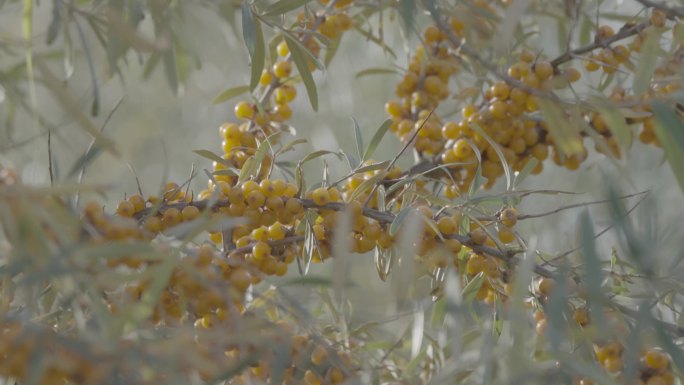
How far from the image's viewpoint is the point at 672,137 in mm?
624

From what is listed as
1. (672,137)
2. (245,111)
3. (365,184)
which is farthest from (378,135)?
(672,137)

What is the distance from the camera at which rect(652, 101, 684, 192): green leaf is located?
62 cm

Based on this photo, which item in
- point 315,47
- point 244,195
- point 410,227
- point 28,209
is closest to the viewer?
point 28,209

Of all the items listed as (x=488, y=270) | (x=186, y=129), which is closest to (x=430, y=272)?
(x=488, y=270)

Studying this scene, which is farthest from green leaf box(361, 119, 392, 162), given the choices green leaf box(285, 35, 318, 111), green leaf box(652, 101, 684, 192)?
green leaf box(652, 101, 684, 192)

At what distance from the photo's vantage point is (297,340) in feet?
2.54

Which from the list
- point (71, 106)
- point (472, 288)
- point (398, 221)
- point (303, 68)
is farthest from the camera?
point (303, 68)

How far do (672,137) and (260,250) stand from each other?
38 cm

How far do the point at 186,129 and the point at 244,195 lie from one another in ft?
6.39

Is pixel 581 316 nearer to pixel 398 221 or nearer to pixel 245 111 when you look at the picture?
pixel 398 221

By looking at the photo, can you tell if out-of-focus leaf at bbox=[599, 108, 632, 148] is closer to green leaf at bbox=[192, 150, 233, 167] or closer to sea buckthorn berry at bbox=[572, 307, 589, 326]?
sea buckthorn berry at bbox=[572, 307, 589, 326]

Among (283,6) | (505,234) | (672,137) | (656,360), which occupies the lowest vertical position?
(656,360)

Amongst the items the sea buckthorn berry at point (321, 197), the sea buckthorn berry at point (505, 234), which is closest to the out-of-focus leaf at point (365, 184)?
the sea buckthorn berry at point (321, 197)

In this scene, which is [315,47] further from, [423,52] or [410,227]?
[410,227]
